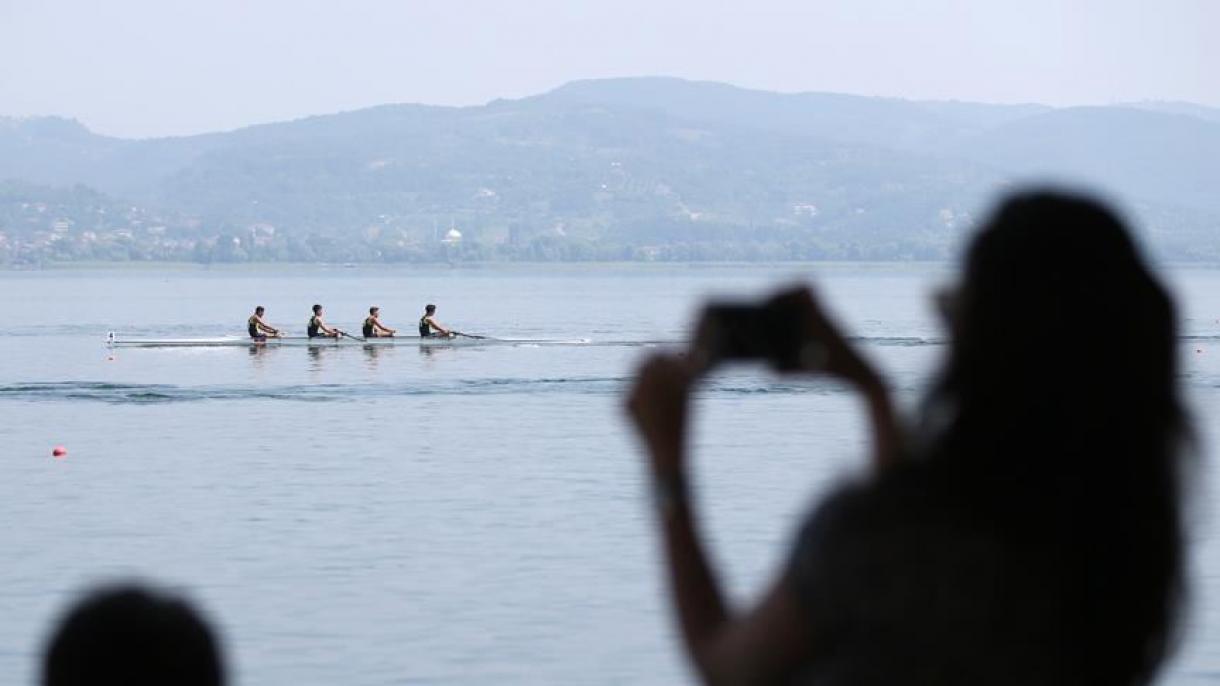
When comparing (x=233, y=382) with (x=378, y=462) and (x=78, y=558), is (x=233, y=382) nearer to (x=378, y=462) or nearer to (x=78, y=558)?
(x=378, y=462)

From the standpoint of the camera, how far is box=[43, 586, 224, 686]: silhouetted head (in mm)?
3336

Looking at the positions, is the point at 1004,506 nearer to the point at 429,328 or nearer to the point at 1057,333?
the point at 1057,333

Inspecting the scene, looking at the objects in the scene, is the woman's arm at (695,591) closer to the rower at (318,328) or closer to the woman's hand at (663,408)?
the woman's hand at (663,408)

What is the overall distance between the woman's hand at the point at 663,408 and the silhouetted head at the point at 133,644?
2.36ft

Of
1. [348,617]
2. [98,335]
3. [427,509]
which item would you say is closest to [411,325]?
[98,335]

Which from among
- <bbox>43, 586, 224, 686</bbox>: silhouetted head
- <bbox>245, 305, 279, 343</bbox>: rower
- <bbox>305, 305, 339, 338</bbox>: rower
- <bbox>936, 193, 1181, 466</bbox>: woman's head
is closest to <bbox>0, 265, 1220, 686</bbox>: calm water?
<bbox>936, 193, 1181, 466</bbox>: woman's head

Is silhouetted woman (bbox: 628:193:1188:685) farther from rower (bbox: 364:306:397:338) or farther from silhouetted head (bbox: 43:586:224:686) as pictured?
rower (bbox: 364:306:397:338)

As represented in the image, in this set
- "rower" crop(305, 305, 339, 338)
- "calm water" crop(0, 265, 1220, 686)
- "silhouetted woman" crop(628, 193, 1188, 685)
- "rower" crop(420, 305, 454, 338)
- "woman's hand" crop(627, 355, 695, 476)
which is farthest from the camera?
"rower" crop(420, 305, 454, 338)

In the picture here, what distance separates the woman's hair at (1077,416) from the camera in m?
3.18

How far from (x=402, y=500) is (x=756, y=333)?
2511 centimetres

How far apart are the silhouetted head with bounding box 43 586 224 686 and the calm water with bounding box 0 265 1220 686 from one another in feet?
2.31

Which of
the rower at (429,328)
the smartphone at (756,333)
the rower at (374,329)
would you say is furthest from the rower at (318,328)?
the smartphone at (756,333)

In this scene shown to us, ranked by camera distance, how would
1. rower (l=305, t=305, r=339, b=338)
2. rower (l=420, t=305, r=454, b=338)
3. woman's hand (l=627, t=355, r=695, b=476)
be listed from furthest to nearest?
rower (l=420, t=305, r=454, b=338) → rower (l=305, t=305, r=339, b=338) → woman's hand (l=627, t=355, r=695, b=476)

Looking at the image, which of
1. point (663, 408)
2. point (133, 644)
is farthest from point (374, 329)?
point (663, 408)
